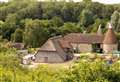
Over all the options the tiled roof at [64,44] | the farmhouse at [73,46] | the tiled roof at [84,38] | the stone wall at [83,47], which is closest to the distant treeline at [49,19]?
the tiled roof at [84,38]

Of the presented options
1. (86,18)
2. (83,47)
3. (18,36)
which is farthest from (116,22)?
(83,47)

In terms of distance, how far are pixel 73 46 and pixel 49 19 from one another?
872 inches

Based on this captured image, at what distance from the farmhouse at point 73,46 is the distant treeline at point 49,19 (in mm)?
4307

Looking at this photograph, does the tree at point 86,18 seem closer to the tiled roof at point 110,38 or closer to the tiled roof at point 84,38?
the tiled roof at point 84,38

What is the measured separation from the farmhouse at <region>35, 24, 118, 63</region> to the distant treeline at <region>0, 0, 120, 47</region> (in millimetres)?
4307

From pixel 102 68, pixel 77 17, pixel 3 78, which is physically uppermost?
pixel 102 68

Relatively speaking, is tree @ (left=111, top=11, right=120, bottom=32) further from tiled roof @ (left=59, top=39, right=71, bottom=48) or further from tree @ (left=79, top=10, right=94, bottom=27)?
tiled roof @ (left=59, top=39, right=71, bottom=48)

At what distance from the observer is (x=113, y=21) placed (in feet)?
200

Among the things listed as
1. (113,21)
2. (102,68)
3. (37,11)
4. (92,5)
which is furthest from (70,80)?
(92,5)

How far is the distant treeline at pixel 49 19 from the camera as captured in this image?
47.7m

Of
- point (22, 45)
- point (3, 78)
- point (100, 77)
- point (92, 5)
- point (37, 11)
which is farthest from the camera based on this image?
point (92, 5)

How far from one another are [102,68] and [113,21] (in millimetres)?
47643

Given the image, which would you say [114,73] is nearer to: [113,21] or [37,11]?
[113,21]

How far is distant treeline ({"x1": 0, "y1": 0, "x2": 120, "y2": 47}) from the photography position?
47656 millimetres
